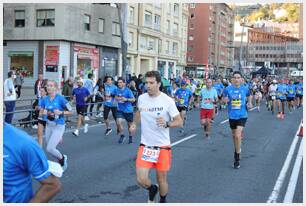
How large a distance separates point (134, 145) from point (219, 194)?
518cm

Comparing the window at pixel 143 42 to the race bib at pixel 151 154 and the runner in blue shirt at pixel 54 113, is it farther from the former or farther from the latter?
the race bib at pixel 151 154

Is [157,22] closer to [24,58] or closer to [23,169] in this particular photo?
[24,58]

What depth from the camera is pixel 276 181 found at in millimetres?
7953

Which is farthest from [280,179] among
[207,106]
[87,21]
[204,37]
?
[204,37]

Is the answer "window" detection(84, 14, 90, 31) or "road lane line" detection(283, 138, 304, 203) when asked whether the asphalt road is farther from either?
"window" detection(84, 14, 90, 31)

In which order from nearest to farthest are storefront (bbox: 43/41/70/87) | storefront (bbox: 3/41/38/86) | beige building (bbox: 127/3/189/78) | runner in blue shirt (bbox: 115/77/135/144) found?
runner in blue shirt (bbox: 115/77/135/144), storefront (bbox: 43/41/70/87), storefront (bbox: 3/41/38/86), beige building (bbox: 127/3/189/78)

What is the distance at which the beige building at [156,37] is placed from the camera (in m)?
49.5

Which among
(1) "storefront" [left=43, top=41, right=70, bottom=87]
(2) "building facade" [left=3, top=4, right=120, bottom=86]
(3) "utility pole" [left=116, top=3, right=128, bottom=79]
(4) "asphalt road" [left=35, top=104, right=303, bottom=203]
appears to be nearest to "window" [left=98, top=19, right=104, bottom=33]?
(2) "building facade" [left=3, top=4, right=120, bottom=86]

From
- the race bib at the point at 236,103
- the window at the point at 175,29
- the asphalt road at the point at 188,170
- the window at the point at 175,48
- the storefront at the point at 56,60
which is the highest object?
the window at the point at 175,29

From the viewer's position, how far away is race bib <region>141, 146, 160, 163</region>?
5.87 metres

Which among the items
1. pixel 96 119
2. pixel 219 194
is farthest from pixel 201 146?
pixel 96 119

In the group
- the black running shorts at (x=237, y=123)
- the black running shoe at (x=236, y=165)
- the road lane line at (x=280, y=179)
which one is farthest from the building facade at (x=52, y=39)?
the black running shoe at (x=236, y=165)

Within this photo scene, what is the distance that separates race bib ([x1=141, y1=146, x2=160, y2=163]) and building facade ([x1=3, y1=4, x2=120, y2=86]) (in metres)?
29.9

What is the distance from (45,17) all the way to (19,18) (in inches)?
100
